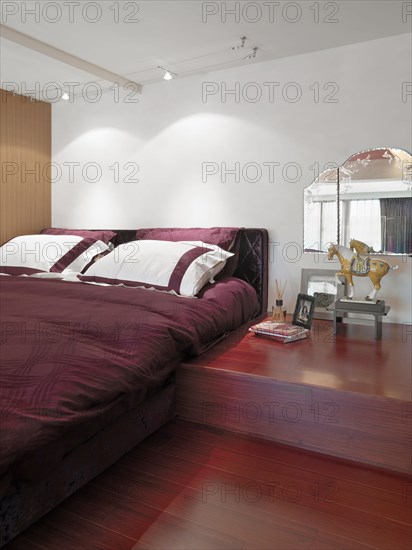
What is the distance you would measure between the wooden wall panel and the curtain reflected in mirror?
96.8 inches

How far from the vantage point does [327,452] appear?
1.74 metres

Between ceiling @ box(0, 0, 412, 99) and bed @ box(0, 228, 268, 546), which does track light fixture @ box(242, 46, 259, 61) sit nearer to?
ceiling @ box(0, 0, 412, 99)

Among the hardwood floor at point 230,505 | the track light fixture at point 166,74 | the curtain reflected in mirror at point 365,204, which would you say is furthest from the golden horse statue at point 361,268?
the track light fixture at point 166,74

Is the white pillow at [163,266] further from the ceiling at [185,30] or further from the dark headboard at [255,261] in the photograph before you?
the ceiling at [185,30]

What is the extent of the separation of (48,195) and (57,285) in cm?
184

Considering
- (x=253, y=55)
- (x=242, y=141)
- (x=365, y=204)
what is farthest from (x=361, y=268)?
(x=253, y=55)

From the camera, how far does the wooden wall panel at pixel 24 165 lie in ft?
12.0

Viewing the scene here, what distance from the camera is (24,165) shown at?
3832 millimetres

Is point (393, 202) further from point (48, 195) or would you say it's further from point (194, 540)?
point (48, 195)

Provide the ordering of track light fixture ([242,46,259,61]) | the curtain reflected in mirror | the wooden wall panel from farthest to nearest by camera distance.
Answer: the wooden wall panel
track light fixture ([242,46,259,61])
the curtain reflected in mirror

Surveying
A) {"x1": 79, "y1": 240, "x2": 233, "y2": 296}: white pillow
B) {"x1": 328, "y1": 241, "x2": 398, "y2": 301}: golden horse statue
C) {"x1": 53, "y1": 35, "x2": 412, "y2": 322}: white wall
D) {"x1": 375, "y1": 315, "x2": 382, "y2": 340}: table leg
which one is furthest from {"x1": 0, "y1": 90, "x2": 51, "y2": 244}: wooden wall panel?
{"x1": 375, "y1": 315, "x2": 382, "y2": 340}: table leg

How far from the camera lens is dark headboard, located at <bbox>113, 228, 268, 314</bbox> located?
10.0ft

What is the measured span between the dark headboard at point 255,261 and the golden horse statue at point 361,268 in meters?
0.50

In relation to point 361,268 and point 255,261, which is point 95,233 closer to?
point 255,261
